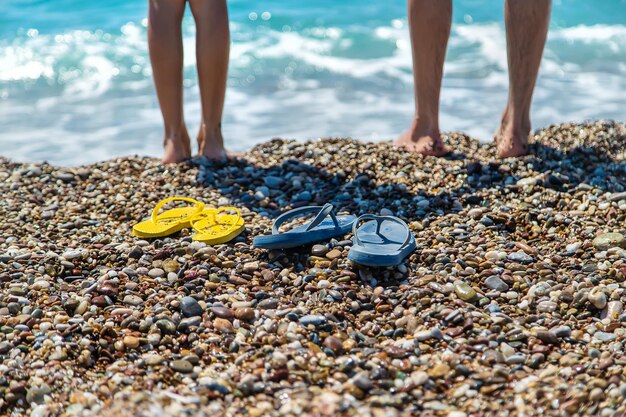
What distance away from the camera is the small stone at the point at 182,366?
2451 mm

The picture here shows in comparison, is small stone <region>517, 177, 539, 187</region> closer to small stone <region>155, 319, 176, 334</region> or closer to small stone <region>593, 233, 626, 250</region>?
small stone <region>593, 233, 626, 250</region>

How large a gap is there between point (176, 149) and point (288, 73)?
4439 mm

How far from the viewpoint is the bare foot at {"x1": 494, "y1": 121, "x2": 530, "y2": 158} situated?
14.8 ft

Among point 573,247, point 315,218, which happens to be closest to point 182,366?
point 315,218

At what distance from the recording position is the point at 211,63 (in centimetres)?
456

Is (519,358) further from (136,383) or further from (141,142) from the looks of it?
(141,142)

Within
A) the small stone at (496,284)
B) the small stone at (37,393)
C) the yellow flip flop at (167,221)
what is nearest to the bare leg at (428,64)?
the yellow flip flop at (167,221)

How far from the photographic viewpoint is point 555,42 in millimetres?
10359

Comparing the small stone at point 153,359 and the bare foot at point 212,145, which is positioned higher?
the bare foot at point 212,145

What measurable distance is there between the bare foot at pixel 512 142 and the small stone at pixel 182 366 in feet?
8.69

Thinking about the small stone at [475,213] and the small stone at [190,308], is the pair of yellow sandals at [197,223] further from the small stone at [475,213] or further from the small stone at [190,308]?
the small stone at [475,213]

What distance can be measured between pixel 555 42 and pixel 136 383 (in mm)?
9275

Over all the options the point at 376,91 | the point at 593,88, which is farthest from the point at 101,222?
Result: the point at 593,88

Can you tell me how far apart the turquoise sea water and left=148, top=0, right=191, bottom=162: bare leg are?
1.75 metres
